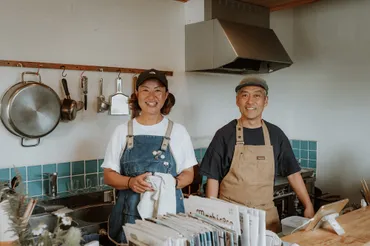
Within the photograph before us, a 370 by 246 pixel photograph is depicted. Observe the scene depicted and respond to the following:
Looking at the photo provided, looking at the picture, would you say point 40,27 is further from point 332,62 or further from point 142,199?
point 332,62

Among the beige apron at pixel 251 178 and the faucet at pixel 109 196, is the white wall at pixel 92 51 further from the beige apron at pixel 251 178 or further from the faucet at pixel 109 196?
the beige apron at pixel 251 178

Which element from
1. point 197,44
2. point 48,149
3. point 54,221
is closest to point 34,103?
point 48,149

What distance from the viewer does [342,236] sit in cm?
169

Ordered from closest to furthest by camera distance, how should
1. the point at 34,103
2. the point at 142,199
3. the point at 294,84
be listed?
the point at 142,199 < the point at 34,103 < the point at 294,84

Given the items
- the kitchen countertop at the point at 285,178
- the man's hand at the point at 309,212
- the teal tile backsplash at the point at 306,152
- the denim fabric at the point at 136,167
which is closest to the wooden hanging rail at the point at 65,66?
the denim fabric at the point at 136,167

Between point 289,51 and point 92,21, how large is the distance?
2.02m

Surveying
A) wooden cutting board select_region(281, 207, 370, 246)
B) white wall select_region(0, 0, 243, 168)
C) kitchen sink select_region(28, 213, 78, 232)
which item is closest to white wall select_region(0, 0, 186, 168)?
white wall select_region(0, 0, 243, 168)

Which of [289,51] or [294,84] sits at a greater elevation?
[289,51]

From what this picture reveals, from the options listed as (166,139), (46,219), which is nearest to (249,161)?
(166,139)

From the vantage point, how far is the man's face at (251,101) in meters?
2.03

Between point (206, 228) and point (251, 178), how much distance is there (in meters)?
0.97

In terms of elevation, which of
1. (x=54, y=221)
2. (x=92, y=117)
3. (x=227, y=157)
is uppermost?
(x=92, y=117)

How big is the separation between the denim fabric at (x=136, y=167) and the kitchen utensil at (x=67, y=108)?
2.36 feet

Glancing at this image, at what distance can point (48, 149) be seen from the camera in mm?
2514
